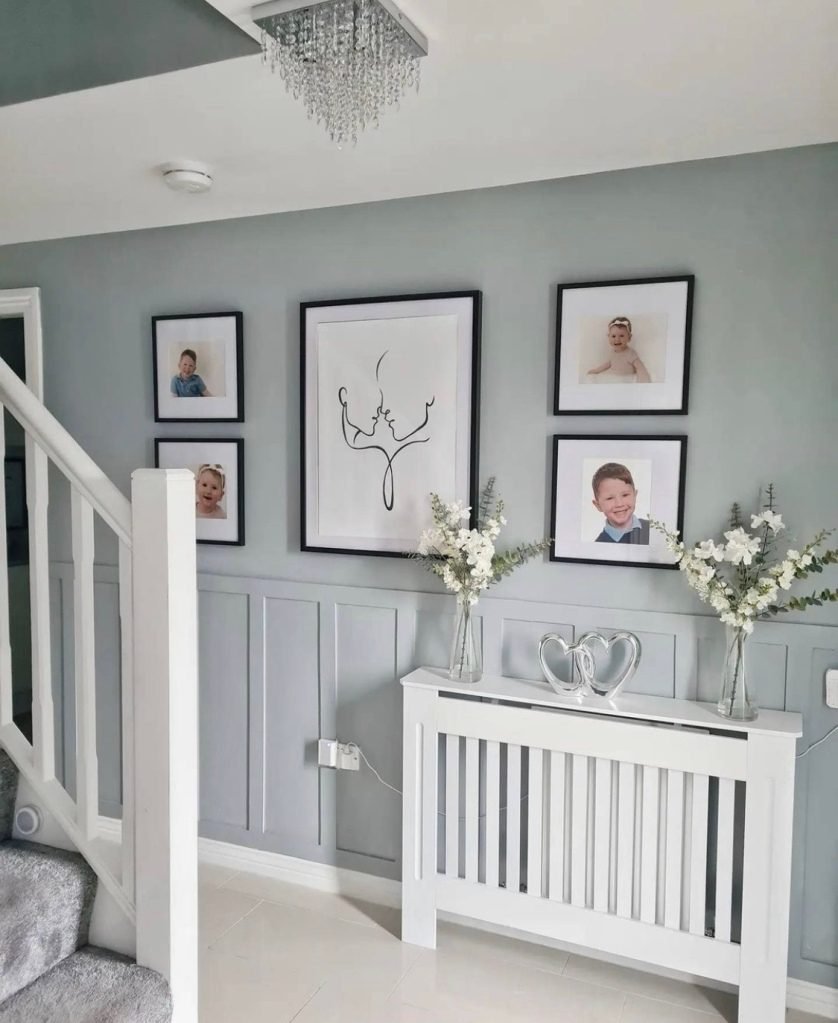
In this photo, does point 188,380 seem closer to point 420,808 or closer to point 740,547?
point 420,808

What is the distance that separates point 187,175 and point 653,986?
2.67 meters

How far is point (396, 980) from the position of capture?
7.61ft

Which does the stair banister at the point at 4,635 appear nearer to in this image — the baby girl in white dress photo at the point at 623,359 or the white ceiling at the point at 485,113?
the white ceiling at the point at 485,113

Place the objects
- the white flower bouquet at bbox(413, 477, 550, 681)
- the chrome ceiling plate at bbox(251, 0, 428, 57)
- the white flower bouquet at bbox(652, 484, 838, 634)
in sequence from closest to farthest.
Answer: the chrome ceiling plate at bbox(251, 0, 428, 57), the white flower bouquet at bbox(652, 484, 838, 634), the white flower bouquet at bbox(413, 477, 550, 681)

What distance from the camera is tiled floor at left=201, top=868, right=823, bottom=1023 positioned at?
7.16 ft

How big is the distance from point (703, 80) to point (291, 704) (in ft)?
7.32

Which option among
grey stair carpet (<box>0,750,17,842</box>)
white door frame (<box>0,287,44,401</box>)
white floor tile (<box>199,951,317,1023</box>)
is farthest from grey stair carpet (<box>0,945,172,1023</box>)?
white door frame (<box>0,287,44,401</box>)

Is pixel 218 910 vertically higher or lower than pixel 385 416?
lower

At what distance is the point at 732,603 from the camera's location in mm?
2102

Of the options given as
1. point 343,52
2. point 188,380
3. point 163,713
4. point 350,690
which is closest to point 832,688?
point 350,690

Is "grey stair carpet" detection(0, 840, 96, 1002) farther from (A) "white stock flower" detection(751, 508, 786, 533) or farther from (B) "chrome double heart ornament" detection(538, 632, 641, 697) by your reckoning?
(A) "white stock flower" detection(751, 508, 786, 533)

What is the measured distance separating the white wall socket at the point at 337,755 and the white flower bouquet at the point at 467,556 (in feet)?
1.78

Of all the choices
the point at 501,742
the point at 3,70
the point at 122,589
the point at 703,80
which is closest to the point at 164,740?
the point at 122,589

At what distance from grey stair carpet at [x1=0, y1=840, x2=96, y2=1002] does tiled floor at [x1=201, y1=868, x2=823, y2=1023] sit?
0.72 metres
